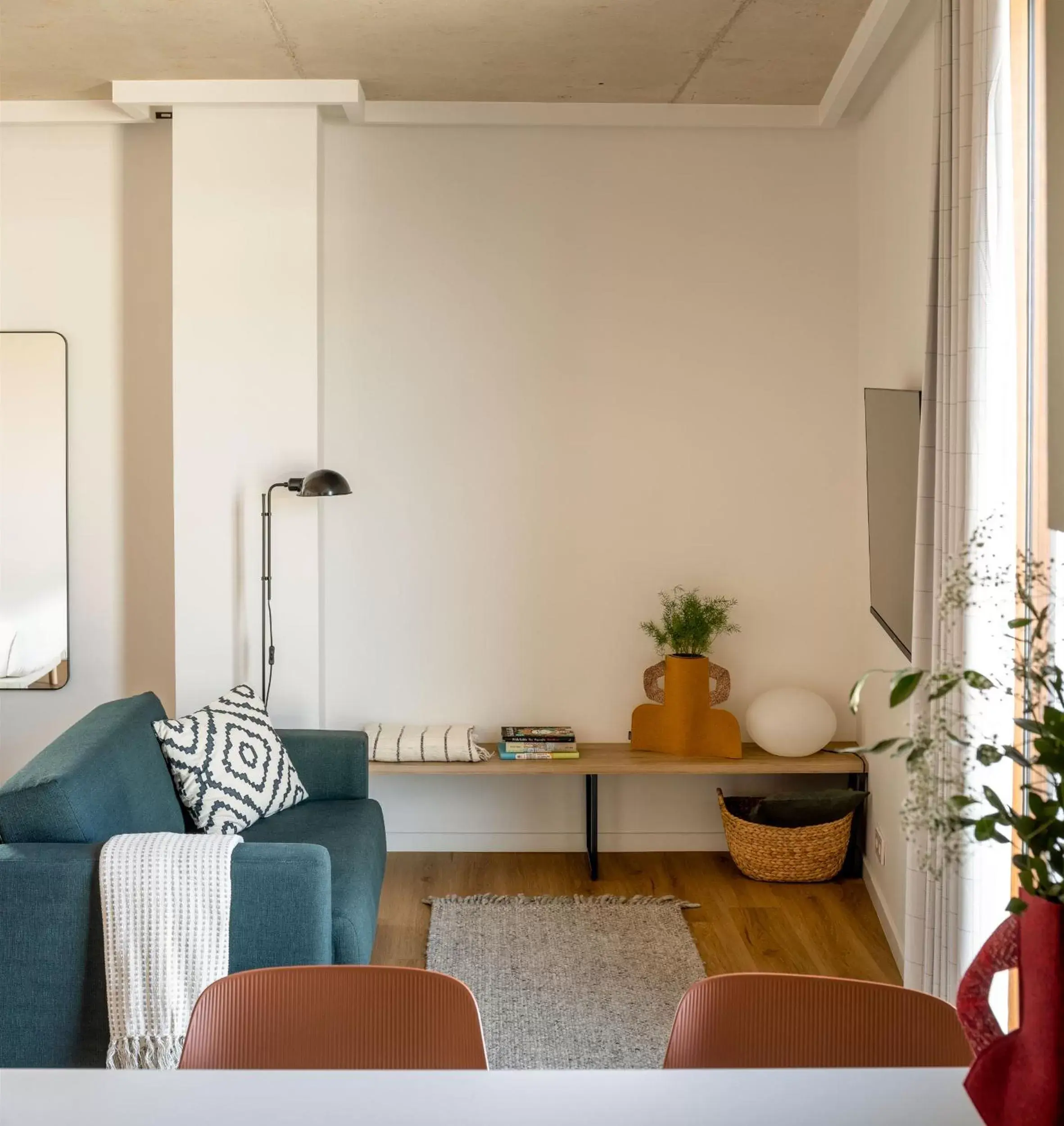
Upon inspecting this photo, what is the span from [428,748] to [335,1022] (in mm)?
2515

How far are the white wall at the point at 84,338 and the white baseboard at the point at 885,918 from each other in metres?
2.77

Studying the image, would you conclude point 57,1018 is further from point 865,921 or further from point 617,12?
point 617,12

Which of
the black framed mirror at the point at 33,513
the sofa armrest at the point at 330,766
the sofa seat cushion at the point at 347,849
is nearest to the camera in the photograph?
the sofa seat cushion at the point at 347,849

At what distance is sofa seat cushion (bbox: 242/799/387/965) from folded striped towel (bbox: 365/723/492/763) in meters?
0.35

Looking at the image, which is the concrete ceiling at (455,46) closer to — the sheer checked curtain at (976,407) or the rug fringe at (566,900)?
the sheer checked curtain at (976,407)

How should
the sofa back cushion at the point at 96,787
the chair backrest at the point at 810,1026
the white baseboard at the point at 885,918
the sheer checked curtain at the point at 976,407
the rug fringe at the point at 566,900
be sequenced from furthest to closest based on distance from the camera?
the rug fringe at the point at 566,900, the white baseboard at the point at 885,918, the sofa back cushion at the point at 96,787, the sheer checked curtain at the point at 976,407, the chair backrest at the point at 810,1026

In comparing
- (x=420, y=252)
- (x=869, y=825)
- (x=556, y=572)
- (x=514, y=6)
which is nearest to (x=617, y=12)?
(x=514, y=6)

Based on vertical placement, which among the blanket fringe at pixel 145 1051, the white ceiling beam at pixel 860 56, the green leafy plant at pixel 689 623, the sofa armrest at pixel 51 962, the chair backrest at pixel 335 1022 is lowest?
the blanket fringe at pixel 145 1051

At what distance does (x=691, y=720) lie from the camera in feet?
13.8

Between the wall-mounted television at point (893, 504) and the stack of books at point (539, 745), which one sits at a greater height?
the wall-mounted television at point (893, 504)

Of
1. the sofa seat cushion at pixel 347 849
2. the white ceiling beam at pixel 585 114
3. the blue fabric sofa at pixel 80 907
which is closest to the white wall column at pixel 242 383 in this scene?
the white ceiling beam at pixel 585 114

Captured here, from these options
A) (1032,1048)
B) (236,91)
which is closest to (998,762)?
(1032,1048)

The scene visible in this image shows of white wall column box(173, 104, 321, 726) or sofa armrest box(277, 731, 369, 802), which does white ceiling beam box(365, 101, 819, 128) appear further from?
sofa armrest box(277, 731, 369, 802)

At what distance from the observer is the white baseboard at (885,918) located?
140 inches
